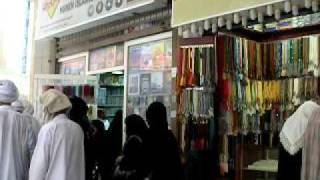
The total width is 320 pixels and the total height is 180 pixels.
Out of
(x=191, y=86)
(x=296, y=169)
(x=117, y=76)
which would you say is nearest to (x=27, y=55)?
(x=117, y=76)

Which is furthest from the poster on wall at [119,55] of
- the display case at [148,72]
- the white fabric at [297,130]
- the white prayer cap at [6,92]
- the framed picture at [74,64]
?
the white fabric at [297,130]

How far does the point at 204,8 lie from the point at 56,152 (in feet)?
6.17

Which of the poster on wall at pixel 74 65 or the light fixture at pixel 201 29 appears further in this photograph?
the poster on wall at pixel 74 65

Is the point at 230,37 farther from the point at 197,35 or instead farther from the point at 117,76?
the point at 117,76

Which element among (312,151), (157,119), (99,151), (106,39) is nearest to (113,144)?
(99,151)

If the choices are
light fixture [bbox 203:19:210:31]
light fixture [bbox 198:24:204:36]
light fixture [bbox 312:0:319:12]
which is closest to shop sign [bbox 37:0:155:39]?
light fixture [bbox 198:24:204:36]

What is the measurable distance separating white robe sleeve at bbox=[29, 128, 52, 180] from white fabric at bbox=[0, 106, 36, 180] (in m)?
0.43

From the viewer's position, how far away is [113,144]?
595 centimetres

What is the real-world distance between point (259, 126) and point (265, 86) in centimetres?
43

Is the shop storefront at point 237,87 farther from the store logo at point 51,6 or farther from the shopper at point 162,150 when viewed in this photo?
the store logo at point 51,6

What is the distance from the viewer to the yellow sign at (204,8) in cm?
394

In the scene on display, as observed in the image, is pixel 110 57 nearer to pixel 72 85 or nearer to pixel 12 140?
pixel 72 85

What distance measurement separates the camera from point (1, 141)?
4.05 meters

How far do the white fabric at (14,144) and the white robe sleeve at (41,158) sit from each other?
429 mm
